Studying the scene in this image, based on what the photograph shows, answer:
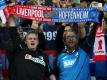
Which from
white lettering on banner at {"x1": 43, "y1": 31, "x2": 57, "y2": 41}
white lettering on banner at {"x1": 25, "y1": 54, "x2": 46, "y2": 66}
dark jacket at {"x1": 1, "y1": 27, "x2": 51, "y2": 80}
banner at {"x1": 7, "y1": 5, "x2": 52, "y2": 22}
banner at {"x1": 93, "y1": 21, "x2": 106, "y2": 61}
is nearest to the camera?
dark jacket at {"x1": 1, "y1": 27, "x2": 51, "y2": 80}

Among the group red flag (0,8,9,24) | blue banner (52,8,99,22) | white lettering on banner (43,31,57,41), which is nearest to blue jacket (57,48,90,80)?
white lettering on banner (43,31,57,41)

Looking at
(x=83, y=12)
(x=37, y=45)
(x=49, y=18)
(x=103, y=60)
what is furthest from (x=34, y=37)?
(x=103, y=60)

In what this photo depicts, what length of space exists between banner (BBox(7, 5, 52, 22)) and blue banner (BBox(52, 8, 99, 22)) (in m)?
0.14

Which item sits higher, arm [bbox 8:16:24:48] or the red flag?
the red flag

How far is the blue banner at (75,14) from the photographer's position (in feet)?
22.5

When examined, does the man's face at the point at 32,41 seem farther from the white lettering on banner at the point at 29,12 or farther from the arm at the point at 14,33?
the white lettering on banner at the point at 29,12

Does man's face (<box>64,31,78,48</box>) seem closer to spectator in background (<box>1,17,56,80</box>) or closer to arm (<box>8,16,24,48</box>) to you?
spectator in background (<box>1,17,56,80</box>)

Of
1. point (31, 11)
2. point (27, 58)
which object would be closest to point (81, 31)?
point (31, 11)

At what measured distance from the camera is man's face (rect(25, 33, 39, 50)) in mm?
6379

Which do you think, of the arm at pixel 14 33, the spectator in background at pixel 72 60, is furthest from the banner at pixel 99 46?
the arm at pixel 14 33

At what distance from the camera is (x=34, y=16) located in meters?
6.73

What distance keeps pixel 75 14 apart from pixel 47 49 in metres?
0.73

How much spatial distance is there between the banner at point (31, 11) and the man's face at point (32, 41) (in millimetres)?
419

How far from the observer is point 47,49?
22.8ft
